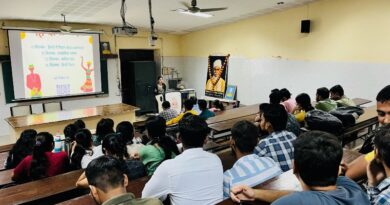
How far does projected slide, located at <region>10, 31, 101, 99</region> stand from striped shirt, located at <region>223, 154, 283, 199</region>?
20.7 feet

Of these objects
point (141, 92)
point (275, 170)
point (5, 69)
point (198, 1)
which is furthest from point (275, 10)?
point (5, 69)

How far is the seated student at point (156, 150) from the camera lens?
2207 mm

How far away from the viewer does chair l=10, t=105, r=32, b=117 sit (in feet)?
18.9

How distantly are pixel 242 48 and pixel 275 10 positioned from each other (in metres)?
1.39

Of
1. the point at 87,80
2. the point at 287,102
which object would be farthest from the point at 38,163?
the point at 87,80

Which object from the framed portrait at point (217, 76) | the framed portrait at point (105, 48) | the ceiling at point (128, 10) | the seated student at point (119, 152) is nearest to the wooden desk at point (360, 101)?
the ceiling at point (128, 10)

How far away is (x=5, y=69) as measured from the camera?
607cm

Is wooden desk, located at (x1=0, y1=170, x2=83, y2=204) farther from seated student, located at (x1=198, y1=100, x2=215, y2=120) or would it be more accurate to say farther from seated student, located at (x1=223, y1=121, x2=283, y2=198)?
seated student, located at (x1=198, y1=100, x2=215, y2=120)

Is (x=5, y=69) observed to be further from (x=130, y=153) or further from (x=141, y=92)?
(x=130, y=153)

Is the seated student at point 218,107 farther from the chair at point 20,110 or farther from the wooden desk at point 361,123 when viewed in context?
the chair at point 20,110

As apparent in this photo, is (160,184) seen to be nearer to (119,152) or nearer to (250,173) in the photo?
(250,173)

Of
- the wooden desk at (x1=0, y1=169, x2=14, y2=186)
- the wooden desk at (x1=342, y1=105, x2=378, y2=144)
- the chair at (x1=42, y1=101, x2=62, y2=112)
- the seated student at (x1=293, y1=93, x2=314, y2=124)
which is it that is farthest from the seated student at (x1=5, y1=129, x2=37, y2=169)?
the chair at (x1=42, y1=101, x2=62, y2=112)

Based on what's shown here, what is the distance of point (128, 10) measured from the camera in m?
5.42

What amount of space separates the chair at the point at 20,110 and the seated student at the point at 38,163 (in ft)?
13.6
